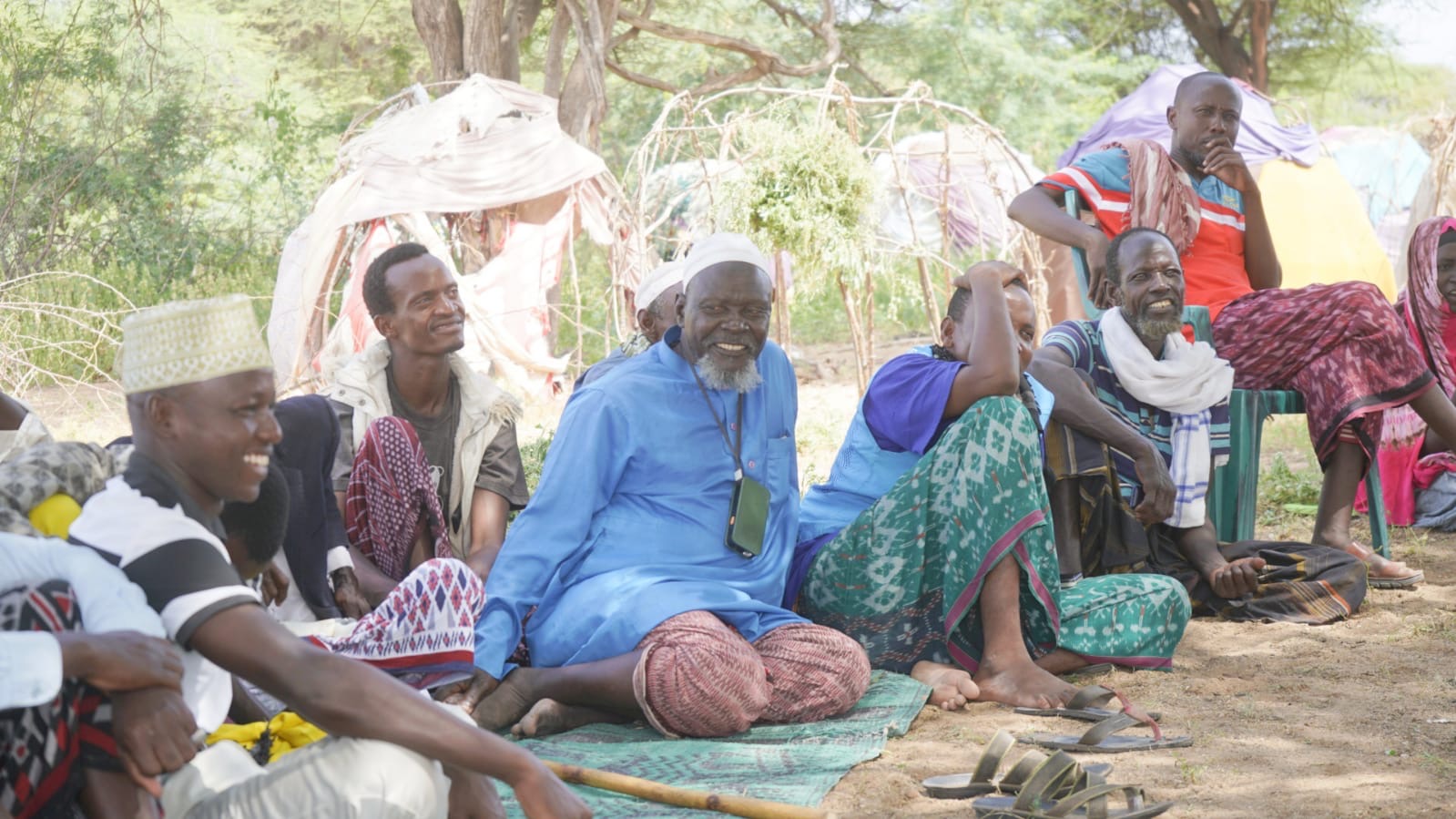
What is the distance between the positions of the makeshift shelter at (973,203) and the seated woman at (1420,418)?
2.16 meters

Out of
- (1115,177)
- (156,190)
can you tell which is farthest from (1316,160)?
(156,190)

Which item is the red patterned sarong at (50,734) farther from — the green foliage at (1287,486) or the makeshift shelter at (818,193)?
the green foliage at (1287,486)

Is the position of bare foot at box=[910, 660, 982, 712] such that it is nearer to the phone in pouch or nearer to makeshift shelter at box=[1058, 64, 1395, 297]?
the phone in pouch

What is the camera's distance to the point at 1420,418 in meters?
6.14

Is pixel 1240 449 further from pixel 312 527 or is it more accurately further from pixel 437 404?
pixel 312 527

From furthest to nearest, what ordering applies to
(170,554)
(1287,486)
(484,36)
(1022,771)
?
(484,36), (1287,486), (1022,771), (170,554)

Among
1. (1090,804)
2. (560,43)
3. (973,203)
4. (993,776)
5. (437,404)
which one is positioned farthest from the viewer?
(560,43)

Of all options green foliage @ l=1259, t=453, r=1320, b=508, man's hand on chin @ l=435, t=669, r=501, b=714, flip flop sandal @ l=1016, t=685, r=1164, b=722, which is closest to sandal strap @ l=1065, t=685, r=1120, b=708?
flip flop sandal @ l=1016, t=685, r=1164, b=722

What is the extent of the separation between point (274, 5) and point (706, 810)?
52.8ft

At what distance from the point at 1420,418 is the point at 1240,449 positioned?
4.14ft

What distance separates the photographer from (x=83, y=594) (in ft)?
6.95

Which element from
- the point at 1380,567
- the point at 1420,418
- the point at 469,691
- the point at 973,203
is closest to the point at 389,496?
the point at 469,691

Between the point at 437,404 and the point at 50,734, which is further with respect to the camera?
the point at 437,404

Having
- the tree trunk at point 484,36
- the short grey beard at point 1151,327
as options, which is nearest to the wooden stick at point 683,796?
the short grey beard at point 1151,327
